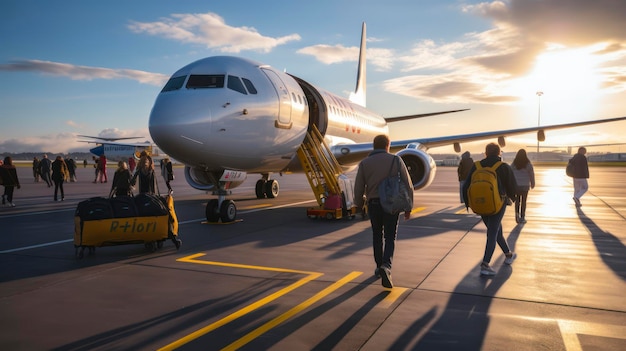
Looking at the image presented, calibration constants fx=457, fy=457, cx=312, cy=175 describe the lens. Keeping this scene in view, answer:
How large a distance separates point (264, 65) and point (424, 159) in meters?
5.38

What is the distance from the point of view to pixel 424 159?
13531 millimetres

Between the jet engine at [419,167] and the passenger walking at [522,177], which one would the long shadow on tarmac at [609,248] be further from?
the jet engine at [419,167]

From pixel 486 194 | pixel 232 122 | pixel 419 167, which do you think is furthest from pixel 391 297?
pixel 419 167

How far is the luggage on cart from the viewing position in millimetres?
7152

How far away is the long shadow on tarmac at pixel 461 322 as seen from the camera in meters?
3.78

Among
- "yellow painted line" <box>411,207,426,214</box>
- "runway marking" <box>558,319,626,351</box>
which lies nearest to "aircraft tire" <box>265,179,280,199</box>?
"yellow painted line" <box>411,207,426,214</box>

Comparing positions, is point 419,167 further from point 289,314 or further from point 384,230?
point 289,314

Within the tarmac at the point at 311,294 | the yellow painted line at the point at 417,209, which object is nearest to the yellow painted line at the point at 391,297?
the tarmac at the point at 311,294

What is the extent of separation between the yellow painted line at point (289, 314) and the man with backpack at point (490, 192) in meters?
1.82

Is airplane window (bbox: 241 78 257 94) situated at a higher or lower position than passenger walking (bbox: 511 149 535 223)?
higher

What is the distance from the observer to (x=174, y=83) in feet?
33.8

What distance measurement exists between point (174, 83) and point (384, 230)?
6.66 metres

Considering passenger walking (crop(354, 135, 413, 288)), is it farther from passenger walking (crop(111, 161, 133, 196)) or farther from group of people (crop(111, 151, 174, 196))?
passenger walking (crop(111, 161, 133, 196))

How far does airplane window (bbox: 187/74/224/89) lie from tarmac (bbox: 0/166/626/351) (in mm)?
3290
